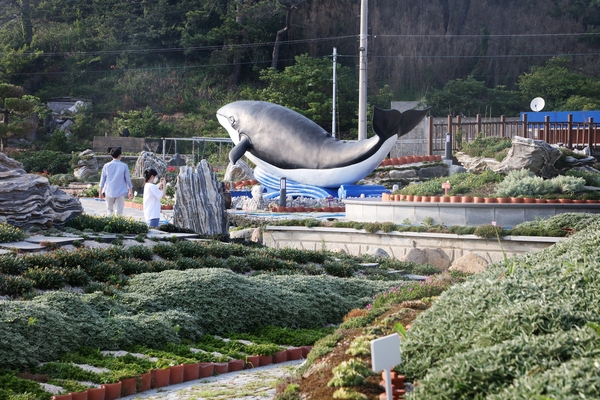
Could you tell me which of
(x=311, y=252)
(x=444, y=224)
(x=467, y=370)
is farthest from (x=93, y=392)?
(x=444, y=224)

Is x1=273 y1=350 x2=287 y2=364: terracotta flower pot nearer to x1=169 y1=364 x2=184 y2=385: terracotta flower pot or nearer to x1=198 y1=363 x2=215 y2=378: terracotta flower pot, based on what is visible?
x1=198 y1=363 x2=215 y2=378: terracotta flower pot

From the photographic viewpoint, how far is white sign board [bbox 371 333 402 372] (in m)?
4.29

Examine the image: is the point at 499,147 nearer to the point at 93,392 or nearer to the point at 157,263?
the point at 157,263

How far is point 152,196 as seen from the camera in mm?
14078

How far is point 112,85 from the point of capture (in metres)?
47.9

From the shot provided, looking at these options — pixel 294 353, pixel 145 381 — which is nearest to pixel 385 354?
pixel 145 381

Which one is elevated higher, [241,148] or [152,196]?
[241,148]

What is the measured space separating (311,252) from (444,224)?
3907 mm

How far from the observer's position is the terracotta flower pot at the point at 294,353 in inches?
319

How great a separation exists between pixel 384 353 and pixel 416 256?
10360 mm

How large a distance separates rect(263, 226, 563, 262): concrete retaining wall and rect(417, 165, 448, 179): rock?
34.5 ft

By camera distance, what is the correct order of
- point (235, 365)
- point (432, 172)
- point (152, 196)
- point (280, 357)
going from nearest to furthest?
1. point (235, 365)
2. point (280, 357)
3. point (152, 196)
4. point (432, 172)

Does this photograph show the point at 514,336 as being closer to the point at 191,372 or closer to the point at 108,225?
the point at 191,372

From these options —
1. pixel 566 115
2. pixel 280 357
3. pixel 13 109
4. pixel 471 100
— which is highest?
pixel 471 100
